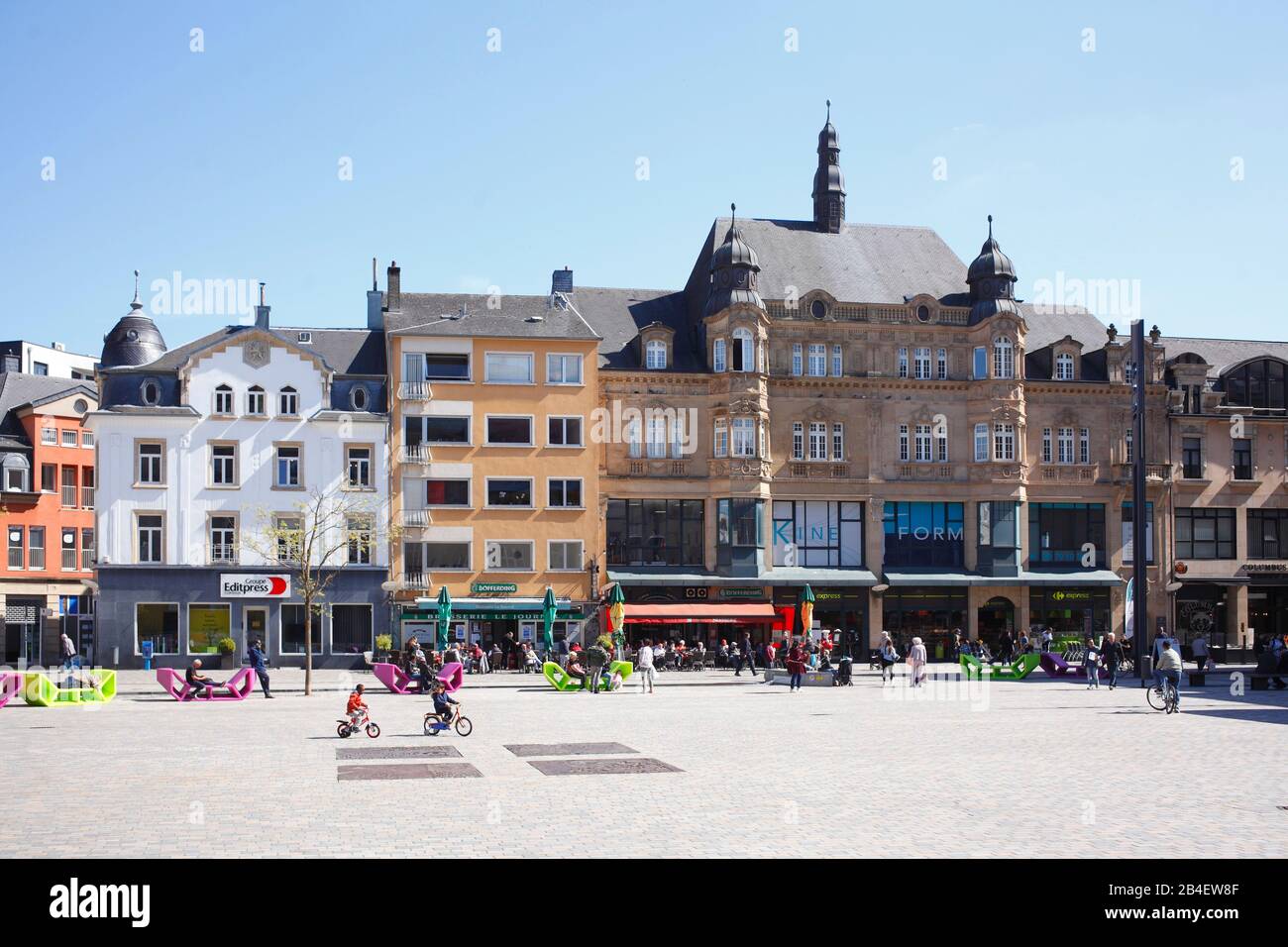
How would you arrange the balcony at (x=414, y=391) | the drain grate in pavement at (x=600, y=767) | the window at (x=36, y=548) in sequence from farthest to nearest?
the window at (x=36, y=548) < the balcony at (x=414, y=391) < the drain grate in pavement at (x=600, y=767)

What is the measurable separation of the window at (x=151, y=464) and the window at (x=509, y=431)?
41.5ft

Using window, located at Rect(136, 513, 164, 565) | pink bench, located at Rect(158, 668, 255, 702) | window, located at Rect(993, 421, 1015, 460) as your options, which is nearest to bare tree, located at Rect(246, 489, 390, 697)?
window, located at Rect(136, 513, 164, 565)

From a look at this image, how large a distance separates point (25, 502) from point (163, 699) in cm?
2872

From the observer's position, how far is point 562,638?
177 ft

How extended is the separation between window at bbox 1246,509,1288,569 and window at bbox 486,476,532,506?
2204 cm

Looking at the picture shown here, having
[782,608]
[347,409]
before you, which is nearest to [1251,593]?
[782,608]

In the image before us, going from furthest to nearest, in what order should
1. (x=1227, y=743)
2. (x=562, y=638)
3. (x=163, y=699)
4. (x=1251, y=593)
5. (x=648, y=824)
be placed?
(x=1251, y=593)
(x=562, y=638)
(x=163, y=699)
(x=1227, y=743)
(x=648, y=824)

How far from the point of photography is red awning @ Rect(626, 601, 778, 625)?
53.2 m

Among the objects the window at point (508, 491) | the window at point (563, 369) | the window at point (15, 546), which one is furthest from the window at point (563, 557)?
the window at point (15, 546)

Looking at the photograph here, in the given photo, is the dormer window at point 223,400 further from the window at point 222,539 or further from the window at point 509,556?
the window at point 509,556

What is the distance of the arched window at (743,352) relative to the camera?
55.6 meters

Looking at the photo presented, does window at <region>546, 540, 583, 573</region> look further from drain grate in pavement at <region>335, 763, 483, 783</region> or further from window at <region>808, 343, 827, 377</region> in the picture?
drain grate in pavement at <region>335, 763, 483, 783</region>

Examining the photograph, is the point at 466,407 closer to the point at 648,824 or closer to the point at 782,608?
the point at 782,608
